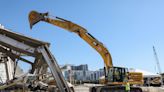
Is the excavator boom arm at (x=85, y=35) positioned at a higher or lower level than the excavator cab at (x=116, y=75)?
higher

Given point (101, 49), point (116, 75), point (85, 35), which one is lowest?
point (116, 75)

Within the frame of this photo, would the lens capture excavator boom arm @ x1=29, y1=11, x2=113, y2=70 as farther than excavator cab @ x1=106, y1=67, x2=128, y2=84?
Yes

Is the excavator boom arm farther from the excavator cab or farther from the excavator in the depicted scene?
the excavator cab

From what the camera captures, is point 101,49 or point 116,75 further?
point 101,49

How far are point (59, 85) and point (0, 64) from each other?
36.0 ft

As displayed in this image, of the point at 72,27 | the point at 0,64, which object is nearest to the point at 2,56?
the point at 0,64

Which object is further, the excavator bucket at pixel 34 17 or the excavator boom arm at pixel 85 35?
the excavator boom arm at pixel 85 35

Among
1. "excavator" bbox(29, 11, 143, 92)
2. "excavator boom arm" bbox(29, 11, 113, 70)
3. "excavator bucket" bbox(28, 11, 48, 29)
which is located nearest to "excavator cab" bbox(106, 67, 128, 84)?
"excavator" bbox(29, 11, 143, 92)

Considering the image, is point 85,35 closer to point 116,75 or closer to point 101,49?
point 101,49

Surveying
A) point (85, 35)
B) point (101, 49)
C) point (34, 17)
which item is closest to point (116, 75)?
point (101, 49)

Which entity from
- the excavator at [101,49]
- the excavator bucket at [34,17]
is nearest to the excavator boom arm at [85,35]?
the excavator at [101,49]

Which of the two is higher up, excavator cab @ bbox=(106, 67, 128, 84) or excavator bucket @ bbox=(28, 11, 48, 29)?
excavator bucket @ bbox=(28, 11, 48, 29)

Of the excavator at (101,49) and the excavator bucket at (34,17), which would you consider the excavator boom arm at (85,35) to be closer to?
the excavator at (101,49)

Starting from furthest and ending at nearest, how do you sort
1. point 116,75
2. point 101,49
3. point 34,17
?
point 101,49 < point 116,75 < point 34,17
